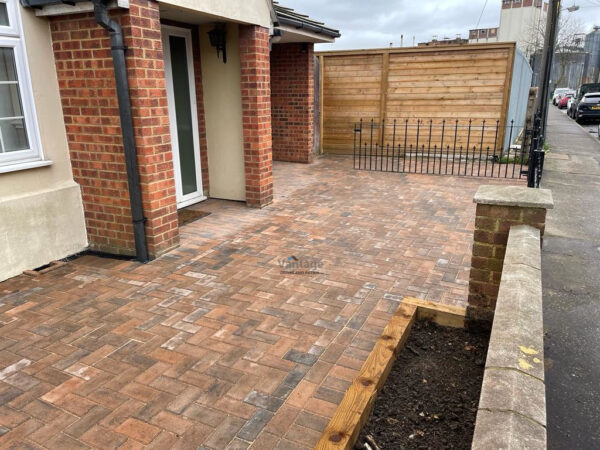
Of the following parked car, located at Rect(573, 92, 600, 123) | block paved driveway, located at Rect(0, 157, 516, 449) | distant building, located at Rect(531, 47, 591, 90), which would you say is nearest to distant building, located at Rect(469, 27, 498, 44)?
distant building, located at Rect(531, 47, 591, 90)

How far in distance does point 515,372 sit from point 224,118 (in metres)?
6.09

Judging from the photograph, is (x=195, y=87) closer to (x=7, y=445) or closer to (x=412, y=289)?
(x=412, y=289)

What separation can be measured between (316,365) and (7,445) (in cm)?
175

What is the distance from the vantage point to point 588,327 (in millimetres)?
3381

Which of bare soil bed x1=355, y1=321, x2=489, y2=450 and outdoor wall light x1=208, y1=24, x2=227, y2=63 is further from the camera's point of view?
outdoor wall light x1=208, y1=24, x2=227, y2=63

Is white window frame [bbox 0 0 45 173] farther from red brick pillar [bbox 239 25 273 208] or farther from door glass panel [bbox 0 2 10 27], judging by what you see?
red brick pillar [bbox 239 25 273 208]

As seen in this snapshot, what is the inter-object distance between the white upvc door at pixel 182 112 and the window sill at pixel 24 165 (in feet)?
6.60

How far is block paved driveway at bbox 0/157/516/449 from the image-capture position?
244 cm

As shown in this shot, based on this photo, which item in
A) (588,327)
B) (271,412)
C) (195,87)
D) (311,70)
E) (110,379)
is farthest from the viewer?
(311,70)

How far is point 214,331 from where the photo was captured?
3.36 metres

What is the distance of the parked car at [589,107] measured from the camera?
23562 millimetres

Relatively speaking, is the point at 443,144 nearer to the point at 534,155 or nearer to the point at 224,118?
the point at 534,155

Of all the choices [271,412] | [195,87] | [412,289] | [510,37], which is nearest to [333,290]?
[412,289]

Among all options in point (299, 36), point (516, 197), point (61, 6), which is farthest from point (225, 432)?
point (299, 36)
